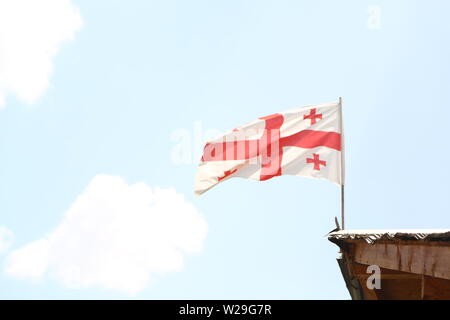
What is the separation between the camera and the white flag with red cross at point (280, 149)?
10.3 meters

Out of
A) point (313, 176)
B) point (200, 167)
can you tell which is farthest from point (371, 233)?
point (200, 167)

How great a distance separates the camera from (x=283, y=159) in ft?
34.5

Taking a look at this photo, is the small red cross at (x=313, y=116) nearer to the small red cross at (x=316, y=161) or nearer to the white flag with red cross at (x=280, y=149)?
the white flag with red cross at (x=280, y=149)

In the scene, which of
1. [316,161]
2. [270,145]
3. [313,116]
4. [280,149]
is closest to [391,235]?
[316,161]

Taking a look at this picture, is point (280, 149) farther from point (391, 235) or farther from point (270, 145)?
point (391, 235)

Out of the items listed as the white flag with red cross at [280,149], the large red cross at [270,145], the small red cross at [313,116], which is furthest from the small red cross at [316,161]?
the small red cross at [313,116]

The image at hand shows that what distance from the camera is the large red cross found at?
34.4ft

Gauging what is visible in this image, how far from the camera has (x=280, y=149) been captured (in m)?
10.7

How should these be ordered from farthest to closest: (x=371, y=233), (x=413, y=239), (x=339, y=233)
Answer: (x=339, y=233), (x=371, y=233), (x=413, y=239)

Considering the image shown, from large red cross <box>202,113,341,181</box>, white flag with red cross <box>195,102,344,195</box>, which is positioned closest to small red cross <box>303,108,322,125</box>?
white flag with red cross <box>195,102,344,195</box>

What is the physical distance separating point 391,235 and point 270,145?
499cm

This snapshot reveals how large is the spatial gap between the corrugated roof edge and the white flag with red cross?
2019mm
